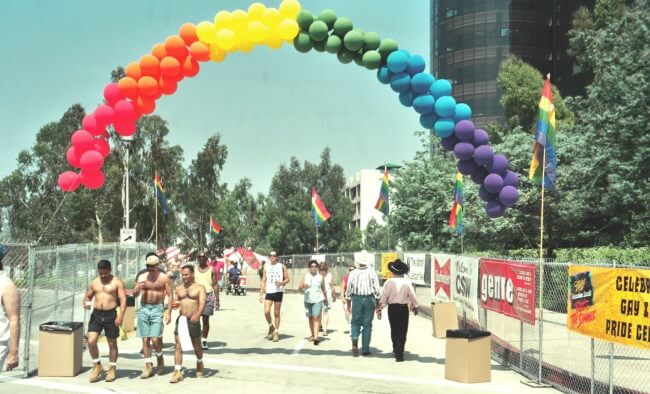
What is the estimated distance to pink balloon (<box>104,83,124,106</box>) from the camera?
47.5 ft

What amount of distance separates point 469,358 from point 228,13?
786 cm

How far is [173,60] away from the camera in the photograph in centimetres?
1428

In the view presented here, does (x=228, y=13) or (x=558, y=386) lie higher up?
(x=228, y=13)

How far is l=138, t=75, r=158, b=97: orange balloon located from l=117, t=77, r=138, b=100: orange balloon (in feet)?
0.31

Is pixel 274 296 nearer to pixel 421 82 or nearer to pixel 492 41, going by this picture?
pixel 421 82

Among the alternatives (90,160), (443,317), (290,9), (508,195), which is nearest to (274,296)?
(443,317)

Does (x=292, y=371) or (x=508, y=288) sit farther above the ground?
(x=508, y=288)

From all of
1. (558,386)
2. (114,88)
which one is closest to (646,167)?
(558,386)

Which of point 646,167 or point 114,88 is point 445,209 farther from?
point 114,88

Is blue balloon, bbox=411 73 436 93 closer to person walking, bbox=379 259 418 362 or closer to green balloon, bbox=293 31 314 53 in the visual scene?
green balloon, bbox=293 31 314 53

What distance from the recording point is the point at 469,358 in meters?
11.4

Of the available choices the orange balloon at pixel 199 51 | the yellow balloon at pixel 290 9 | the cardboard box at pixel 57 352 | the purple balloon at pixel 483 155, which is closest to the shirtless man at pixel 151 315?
the cardboard box at pixel 57 352

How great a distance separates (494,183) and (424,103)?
6.52ft

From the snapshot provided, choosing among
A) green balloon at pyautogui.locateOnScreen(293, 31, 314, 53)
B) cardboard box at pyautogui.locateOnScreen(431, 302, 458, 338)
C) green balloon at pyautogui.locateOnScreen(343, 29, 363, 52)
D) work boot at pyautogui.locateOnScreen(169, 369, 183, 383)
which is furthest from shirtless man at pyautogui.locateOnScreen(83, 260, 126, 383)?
cardboard box at pyautogui.locateOnScreen(431, 302, 458, 338)
